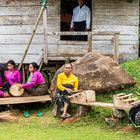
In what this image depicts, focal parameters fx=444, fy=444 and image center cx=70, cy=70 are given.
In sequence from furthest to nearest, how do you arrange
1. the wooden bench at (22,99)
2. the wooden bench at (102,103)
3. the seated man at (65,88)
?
the wooden bench at (22,99) < the seated man at (65,88) < the wooden bench at (102,103)

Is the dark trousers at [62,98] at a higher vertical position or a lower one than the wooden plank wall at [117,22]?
lower

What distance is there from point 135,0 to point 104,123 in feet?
21.4

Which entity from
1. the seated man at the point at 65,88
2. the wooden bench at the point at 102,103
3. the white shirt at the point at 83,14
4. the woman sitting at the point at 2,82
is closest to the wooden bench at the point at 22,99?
the woman sitting at the point at 2,82

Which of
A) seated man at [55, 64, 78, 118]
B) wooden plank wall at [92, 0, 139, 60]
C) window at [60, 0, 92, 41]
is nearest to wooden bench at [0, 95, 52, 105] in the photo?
seated man at [55, 64, 78, 118]

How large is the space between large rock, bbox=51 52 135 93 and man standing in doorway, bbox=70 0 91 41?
2.64m

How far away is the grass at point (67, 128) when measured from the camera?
9.60m

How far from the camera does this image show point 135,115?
9391 millimetres

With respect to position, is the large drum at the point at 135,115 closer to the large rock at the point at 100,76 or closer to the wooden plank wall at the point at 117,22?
the large rock at the point at 100,76

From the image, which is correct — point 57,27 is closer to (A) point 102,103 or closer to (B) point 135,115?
(A) point 102,103

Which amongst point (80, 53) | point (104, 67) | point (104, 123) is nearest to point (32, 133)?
point (104, 123)

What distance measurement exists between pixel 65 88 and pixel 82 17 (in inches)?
179

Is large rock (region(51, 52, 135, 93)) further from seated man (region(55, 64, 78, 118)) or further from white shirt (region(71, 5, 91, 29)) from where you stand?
white shirt (region(71, 5, 91, 29))

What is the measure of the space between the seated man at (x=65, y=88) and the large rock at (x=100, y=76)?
672 mm

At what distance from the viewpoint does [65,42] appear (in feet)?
51.6
